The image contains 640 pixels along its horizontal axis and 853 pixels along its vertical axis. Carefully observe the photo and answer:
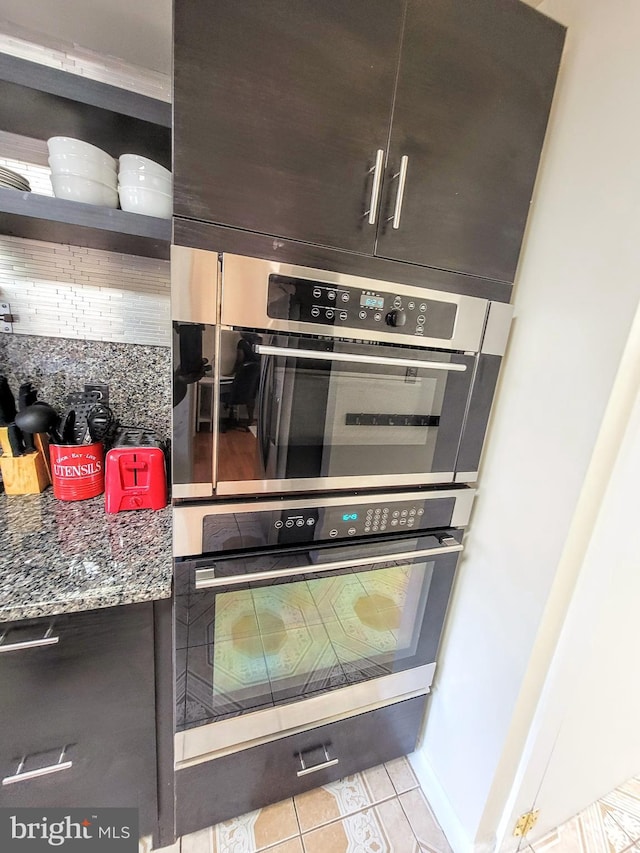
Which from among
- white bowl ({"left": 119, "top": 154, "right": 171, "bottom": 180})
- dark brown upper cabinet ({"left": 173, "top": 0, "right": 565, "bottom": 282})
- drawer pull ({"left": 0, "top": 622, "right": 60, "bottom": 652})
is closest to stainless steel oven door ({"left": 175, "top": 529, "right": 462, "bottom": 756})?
drawer pull ({"left": 0, "top": 622, "right": 60, "bottom": 652})

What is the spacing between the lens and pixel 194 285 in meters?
0.68

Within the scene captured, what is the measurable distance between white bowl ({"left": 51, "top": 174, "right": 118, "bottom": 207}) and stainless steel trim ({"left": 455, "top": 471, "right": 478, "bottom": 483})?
1.11 m

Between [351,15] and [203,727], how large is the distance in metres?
1.61

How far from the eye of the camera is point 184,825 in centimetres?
100

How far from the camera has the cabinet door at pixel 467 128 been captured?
74 cm

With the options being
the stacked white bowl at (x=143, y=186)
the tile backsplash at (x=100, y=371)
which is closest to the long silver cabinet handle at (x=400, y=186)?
the stacked white bowl at (x=143, y=186)

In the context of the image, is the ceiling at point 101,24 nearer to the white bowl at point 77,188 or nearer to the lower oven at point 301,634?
the white bowl at point 77,188

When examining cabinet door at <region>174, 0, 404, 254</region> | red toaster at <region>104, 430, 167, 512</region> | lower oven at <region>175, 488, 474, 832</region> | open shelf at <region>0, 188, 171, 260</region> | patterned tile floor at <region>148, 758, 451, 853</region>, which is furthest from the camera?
patterned tile floor at <region>148, 758, 451, 853</region>

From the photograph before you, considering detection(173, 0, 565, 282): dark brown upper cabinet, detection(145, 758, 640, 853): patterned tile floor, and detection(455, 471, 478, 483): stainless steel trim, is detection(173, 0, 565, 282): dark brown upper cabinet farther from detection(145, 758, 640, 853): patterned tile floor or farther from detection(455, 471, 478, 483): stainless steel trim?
detection(145, 758, 640, 853): patterned tile floor

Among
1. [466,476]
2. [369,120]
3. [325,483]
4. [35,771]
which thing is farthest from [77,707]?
[369,120]

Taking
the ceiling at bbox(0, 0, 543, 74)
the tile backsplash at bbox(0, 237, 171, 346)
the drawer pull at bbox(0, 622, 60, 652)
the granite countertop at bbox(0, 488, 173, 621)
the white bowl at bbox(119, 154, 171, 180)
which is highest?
the ceiling at bbox(0, 0, 543, 74)

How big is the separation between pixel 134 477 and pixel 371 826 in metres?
1.31

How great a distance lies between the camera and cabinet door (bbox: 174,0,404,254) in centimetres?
62

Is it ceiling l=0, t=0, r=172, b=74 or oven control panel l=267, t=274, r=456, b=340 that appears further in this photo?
ceiling l=0, t=0, r=172, b=74
